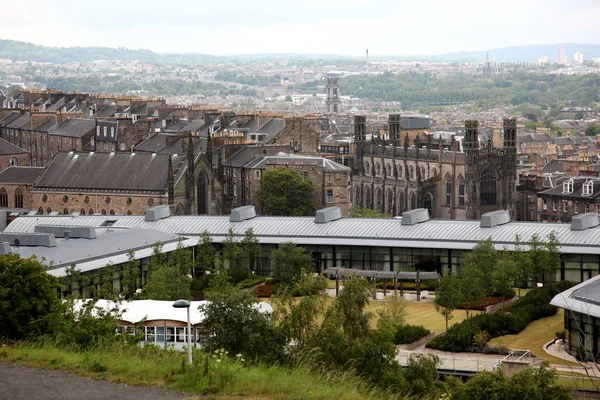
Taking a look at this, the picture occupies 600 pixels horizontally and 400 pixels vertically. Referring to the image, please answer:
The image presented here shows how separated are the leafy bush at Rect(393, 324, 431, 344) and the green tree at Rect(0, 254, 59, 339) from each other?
1755 cm

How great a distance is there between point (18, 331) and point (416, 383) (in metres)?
Answer: 14.3

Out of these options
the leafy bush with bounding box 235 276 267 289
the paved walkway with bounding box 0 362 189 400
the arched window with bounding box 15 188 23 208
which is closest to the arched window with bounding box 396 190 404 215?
the arched window with bounding box 15 188 23 208

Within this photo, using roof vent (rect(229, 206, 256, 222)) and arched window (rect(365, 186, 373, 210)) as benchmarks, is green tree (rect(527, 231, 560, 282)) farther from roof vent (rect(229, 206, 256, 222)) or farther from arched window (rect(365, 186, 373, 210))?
arched window (rect(365, 186, 373, 210))

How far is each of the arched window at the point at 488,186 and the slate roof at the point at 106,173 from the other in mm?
33019

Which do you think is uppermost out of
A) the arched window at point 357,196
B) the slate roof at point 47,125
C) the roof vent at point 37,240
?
the slate roof at point 47,125

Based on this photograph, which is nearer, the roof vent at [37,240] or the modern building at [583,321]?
the modern building at [583,321]

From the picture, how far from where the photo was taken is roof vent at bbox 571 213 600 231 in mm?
79188

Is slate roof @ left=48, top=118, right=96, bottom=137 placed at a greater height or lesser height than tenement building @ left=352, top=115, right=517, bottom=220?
greater

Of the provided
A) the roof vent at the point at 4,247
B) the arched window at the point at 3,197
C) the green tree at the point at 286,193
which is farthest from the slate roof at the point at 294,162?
the roof vent at the point at 4,247

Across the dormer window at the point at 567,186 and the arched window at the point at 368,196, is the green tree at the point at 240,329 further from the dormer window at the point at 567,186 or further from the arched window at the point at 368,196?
the arched window at the point at 368,196

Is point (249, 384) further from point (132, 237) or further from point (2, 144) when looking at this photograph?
point (2, 144)

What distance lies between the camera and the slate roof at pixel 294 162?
122 metres

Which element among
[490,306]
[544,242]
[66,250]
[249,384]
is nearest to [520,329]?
[490,306]

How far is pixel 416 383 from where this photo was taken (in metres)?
46.5
